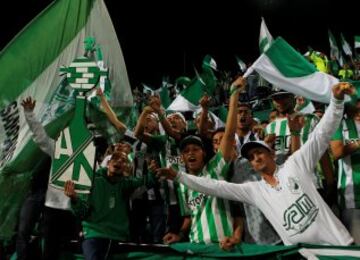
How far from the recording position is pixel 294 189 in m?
4.09

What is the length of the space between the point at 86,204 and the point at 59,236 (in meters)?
0.62

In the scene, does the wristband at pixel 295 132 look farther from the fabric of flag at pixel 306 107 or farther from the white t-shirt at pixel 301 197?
the fabric of flag at pixel 306 107

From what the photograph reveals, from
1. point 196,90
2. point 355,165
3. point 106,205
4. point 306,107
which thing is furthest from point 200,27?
point 355,165

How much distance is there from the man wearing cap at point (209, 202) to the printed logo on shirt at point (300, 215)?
19.3 inches

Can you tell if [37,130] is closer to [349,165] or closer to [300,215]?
[300,215]

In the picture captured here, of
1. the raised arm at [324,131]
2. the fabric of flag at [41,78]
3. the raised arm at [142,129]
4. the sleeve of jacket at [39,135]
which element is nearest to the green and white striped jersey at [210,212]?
the raised arm at [324,131]

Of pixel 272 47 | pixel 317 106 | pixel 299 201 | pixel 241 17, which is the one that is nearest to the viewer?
pixel 299 201

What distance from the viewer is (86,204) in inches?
190

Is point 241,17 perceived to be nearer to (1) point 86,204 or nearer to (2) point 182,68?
(2) point 182,68

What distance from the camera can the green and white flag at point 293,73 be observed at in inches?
187

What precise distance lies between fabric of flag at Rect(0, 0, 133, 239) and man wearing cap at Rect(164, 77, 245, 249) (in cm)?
126

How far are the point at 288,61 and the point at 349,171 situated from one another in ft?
3.64

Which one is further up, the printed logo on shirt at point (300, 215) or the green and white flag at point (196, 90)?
the green and white flag at point (196, 90)

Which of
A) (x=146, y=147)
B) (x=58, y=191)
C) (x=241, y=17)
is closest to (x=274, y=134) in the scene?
(x=146, y=147)
